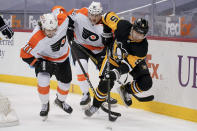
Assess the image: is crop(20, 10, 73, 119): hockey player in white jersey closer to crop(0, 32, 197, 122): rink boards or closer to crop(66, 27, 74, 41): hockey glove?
crop(66, 27, 74, 41): hockey glove

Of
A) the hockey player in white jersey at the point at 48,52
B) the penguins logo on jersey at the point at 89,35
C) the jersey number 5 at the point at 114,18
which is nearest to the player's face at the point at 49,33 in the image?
the hockey player in white jersey at the point at 48,52

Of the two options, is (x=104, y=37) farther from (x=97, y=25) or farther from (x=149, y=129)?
(x=149, y=129)

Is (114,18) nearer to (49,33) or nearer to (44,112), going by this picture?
(49,33)

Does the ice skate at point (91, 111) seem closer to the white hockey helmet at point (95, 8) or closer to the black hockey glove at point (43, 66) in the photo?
the black hockey glove at point (43, 66)

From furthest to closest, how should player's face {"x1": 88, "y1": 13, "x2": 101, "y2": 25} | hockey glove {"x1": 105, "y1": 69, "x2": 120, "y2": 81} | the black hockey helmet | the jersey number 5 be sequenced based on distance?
player's face {"x1": 88, "y1": 13, "x2": 101, "y2": 25}
the jersey number 5
hockey glove {"x1": 105, "y1": 69, "x2": 120, "y2": 81}
the black hockey helmet

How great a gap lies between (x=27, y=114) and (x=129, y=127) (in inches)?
46.6

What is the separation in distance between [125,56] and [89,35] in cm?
75

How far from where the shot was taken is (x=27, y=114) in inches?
187

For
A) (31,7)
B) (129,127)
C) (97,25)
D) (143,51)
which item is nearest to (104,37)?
(97,25)

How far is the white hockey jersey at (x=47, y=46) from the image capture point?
421 centimetres

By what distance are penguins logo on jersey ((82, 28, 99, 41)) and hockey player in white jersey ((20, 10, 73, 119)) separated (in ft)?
1.43

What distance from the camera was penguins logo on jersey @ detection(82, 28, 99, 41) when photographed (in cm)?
486

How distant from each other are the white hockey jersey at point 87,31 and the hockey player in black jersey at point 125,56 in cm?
25

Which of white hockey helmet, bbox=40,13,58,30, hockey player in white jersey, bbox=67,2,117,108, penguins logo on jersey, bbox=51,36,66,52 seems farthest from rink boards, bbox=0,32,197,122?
white hockey helmet, bbox=40,13,58,30
